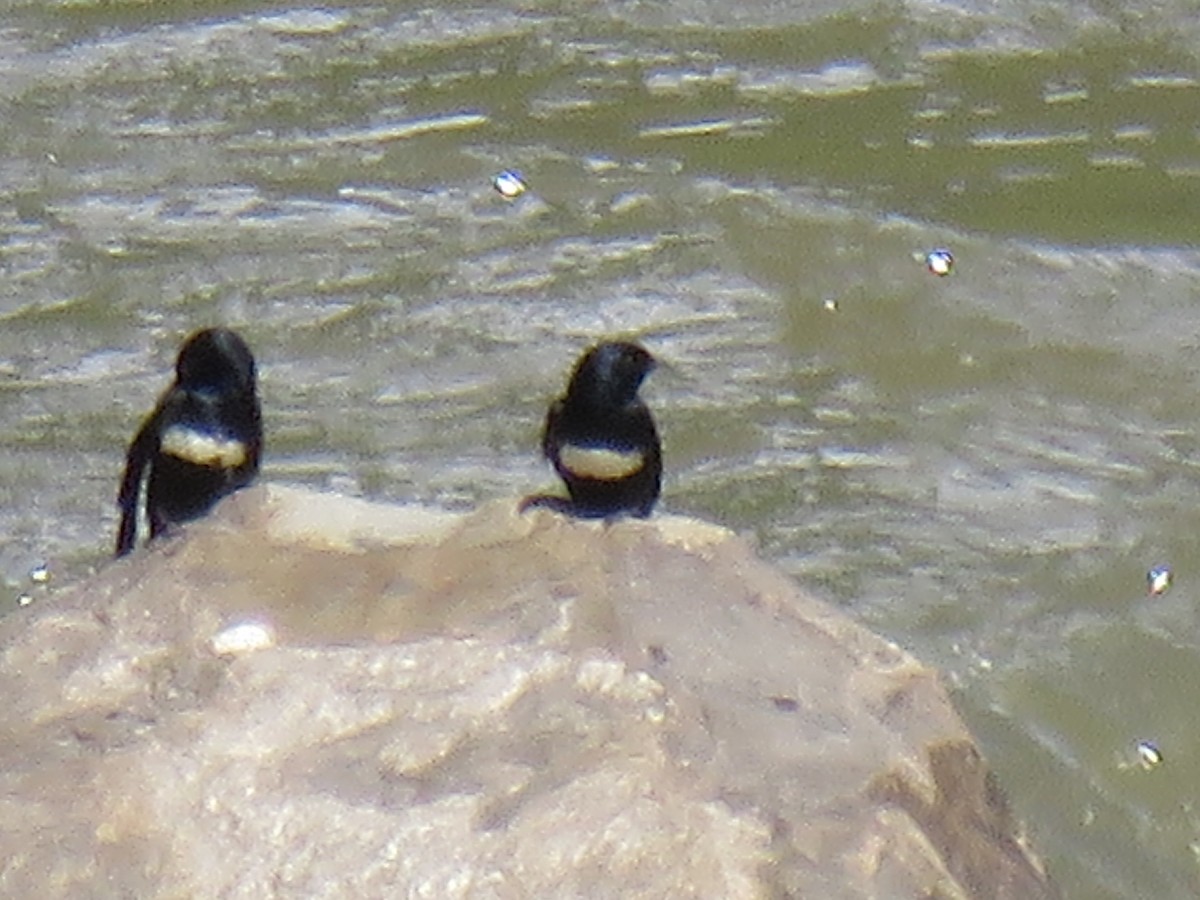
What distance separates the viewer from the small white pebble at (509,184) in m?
9.80

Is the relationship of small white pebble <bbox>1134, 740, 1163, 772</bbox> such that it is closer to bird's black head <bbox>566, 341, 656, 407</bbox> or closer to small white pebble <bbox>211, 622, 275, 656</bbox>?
bird's black head <bbox>566, 341, 656, 407</bbox>

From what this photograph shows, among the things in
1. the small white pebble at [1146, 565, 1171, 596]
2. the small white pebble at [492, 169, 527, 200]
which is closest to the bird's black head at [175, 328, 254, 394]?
the small white pebble at [1146, 565, 1171, 596]

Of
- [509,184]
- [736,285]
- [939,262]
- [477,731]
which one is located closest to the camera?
[477,731]

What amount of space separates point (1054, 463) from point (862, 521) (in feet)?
2.38

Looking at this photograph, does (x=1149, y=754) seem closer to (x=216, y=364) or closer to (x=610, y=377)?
(x=610, y=377)

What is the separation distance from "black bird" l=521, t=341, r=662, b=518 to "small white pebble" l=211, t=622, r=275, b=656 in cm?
171

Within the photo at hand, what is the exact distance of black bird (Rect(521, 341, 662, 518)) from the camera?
6754mm

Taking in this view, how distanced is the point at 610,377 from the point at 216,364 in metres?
0.92

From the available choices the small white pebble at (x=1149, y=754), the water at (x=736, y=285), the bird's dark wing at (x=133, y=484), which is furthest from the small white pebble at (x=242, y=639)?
the small white pebble at (x=1149, y=754)

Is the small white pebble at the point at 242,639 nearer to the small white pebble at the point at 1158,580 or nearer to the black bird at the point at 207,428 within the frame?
the black bird at the point at 207,428

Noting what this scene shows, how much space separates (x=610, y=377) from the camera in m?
6.77

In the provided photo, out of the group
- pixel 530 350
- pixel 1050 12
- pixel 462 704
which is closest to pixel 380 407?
pixel 530 350

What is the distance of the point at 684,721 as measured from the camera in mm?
4828

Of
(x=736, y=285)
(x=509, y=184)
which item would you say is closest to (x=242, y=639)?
(x=736, y=285)
